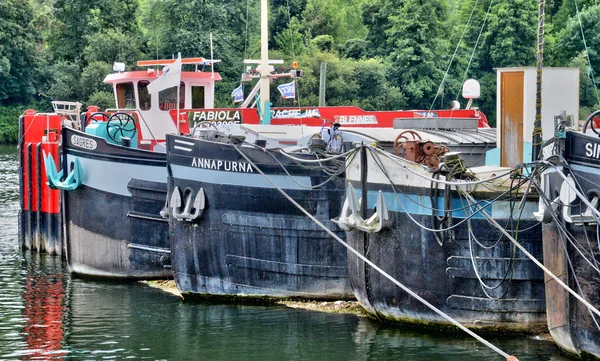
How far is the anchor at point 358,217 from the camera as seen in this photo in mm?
15906

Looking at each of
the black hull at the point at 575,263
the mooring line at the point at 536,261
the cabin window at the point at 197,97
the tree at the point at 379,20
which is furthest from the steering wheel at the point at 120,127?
the tree at the point at 379,20

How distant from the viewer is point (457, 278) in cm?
1545

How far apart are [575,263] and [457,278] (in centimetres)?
224

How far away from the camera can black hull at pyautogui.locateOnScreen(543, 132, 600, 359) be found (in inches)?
522

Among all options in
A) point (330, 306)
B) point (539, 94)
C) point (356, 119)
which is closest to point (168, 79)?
point (330, 306)

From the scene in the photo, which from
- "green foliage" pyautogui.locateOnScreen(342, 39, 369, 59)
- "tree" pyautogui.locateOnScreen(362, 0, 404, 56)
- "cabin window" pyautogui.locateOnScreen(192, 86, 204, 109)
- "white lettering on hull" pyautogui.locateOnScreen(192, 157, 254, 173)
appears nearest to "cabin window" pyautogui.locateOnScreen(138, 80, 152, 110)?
"cabin window" pyautogui.locateOnScreen(192, 86, 204, 109)

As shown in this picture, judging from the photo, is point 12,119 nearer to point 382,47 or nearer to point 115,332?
point 382,47

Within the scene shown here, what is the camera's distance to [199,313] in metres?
18.5

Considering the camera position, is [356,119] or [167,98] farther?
[356,119]

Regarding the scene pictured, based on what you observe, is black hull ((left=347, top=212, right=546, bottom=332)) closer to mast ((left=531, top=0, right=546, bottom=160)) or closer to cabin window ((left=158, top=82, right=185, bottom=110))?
mast ((left=531, top=0, right=546, bottom=160))

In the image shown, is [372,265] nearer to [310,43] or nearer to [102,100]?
[102,100]

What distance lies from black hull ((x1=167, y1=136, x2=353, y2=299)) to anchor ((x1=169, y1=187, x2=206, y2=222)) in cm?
10

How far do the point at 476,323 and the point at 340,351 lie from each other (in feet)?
6.38

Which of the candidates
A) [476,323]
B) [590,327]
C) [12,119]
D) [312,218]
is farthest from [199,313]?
[12,119]
